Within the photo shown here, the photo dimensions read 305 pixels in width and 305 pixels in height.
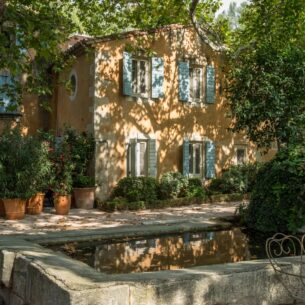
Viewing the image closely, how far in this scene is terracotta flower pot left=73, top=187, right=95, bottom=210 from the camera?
13.7 m

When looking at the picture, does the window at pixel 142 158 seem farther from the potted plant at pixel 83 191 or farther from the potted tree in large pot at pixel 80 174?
the potted plant at pixel 83 191

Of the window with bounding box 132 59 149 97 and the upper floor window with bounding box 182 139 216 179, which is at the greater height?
the window with bounding box 132 59 149 97

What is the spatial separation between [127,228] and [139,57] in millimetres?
9863

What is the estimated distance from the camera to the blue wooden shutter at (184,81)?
1628 cm

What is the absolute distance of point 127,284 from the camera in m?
3.64

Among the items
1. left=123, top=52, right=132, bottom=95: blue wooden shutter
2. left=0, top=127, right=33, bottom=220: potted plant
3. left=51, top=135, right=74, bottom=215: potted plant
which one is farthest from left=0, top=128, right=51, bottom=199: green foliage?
left=123, top=52, right=132, bottom=95: blue wooden shutter

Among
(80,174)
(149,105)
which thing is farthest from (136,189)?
(149,105)

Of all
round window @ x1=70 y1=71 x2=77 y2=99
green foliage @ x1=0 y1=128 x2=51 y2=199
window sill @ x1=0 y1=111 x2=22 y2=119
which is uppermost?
round window @ x1=70 y1=71 x2=77 y2=99

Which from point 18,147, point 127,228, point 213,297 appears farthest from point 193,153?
point 213,297

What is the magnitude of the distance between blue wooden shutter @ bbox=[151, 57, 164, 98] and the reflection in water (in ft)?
30.1

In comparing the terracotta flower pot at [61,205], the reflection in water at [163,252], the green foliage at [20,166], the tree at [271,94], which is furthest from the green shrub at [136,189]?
the reflection in water at [163,252]

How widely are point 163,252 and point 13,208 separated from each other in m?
6.38

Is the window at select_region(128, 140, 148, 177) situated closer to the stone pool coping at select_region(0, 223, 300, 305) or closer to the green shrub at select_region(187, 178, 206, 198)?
the green shrub at select_region(187, 178, 206, 198)

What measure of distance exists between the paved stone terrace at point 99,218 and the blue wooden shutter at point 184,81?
4460mm
